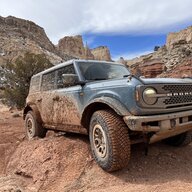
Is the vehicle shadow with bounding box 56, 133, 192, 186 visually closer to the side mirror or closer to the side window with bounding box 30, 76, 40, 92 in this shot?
the side mirror

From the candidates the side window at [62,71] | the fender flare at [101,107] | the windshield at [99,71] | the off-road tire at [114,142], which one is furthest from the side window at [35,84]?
the off-road tire at [114,142]

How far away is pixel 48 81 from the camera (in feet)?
24.8

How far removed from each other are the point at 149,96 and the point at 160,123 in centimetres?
41

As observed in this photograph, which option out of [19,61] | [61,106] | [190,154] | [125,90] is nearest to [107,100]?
[125,90]

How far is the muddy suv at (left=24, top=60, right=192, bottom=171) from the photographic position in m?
4.57

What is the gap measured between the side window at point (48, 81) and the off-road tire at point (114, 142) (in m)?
2.62

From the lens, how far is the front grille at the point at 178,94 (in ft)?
15.6

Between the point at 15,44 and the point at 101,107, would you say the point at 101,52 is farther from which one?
the point at 101,107

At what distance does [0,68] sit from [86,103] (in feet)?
143

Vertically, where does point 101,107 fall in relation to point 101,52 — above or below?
below

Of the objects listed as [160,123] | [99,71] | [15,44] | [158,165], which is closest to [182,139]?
[158,165]

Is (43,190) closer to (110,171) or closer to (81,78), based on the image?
(110,171)

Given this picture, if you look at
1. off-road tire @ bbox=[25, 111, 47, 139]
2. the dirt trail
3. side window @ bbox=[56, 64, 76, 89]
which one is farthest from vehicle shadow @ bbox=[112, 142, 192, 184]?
off-road tire @ bbox=[25, 111, 47, 139]

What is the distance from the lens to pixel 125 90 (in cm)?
468
